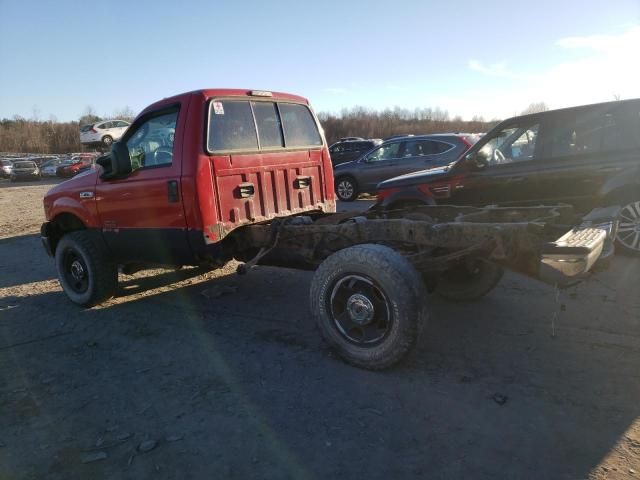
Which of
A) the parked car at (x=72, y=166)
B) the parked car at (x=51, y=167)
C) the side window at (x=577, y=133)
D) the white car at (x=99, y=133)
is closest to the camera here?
the side window at (x=577, y=133)

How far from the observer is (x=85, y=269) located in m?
5.31

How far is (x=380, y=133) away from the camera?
210 feet

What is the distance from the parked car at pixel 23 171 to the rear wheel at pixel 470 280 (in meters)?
33.1

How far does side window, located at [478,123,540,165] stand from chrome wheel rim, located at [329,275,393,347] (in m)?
3.57

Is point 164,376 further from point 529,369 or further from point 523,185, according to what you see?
point 523,185

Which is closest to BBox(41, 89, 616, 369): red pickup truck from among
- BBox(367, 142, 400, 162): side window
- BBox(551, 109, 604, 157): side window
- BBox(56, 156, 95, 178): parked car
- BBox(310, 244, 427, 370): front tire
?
BBox(310, 244, 427, 370): front tire

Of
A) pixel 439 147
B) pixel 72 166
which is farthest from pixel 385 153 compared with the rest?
pixel 72 166

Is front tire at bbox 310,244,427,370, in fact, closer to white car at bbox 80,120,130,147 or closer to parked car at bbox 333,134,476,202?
parked car at bbox 333,134,476,202

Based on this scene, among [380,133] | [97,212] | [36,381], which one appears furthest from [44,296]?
[380,133]

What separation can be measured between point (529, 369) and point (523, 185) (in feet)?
10.5

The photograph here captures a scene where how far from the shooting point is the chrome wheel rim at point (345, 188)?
14.0m

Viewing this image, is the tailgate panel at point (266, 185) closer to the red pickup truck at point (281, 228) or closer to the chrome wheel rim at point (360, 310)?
the red pickup truck at point (281, 228)

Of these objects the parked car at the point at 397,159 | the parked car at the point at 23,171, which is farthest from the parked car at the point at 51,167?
the parked car at the point at 397,159

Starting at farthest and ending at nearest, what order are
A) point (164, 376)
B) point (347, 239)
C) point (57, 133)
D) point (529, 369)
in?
point (57, 133) → point (347, 239) → point (164, 376) → point (529, 369)
